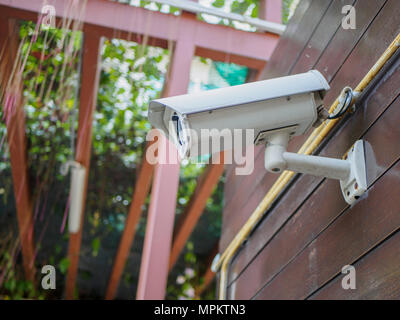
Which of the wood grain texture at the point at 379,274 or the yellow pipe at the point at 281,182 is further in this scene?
the yellow pipe at the point at 281,182

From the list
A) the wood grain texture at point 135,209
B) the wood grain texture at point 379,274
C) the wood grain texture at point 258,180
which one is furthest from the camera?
the wood grain texture at point 135,209

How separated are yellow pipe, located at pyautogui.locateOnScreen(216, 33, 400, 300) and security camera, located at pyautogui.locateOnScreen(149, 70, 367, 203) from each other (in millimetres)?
86

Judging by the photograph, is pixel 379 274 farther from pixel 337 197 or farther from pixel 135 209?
pixel 135 209

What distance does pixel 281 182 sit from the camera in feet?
4.77

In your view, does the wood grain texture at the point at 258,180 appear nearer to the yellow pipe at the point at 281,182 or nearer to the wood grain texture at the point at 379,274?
the yellow pipe at the point at 281,182

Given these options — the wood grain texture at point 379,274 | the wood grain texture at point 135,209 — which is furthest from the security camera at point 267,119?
the wood grain texture at point 135,209

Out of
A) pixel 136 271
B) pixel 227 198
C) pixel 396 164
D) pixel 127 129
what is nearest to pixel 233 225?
pixel 227 198

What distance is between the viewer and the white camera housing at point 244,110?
38.8 inches

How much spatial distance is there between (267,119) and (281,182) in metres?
0.45

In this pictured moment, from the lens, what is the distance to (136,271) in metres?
5.51

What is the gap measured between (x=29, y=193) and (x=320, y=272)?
2996mm

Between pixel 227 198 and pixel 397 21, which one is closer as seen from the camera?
pixel 397 21

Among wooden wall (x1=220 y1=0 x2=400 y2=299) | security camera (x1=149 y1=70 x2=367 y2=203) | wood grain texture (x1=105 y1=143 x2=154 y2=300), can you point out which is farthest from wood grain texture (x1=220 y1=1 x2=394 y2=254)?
wood grain texture (x1=105 y1=143 x2=154 y2=300)

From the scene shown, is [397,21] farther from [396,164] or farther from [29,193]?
[29,193]
